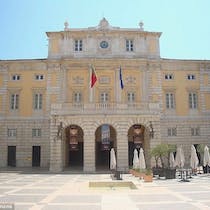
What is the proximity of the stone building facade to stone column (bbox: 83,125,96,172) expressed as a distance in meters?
A: 4.09

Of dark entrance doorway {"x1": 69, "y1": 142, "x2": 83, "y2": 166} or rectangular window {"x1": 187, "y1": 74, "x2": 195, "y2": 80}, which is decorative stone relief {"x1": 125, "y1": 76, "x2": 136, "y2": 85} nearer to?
rectangular window {"x1": 187, "y1": 74, "x2": 195, "y2": 80}

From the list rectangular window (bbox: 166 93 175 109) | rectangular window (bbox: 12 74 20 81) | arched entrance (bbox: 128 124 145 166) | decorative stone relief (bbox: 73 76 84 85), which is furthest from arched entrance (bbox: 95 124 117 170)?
rectangular window (bbox: 12 74 20 81)

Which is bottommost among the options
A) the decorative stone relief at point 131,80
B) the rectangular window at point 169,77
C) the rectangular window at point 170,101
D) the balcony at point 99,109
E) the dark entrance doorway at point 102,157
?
the dark entrance doorway at point 102,157

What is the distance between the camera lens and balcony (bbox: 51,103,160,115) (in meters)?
34.6

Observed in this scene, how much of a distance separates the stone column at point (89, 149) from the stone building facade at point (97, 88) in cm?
409

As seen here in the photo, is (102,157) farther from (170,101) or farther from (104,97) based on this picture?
(170,101)

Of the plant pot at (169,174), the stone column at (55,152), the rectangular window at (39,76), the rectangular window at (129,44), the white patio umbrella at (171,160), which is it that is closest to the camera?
the plant pot at (169,174)

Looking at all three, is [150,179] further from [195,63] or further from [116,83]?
[195,63]

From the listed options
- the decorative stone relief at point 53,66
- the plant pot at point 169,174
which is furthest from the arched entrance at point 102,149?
the plant pot at point 169,174

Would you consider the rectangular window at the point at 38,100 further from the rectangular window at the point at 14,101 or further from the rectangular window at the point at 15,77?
the rectangular window at the point at 15,77

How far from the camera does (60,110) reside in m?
→ 35.0

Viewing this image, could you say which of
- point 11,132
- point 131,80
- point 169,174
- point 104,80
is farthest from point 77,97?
point 169,174

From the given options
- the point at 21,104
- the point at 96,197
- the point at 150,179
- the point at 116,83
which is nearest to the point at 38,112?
the point at 21,104

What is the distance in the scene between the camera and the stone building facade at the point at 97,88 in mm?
39281
